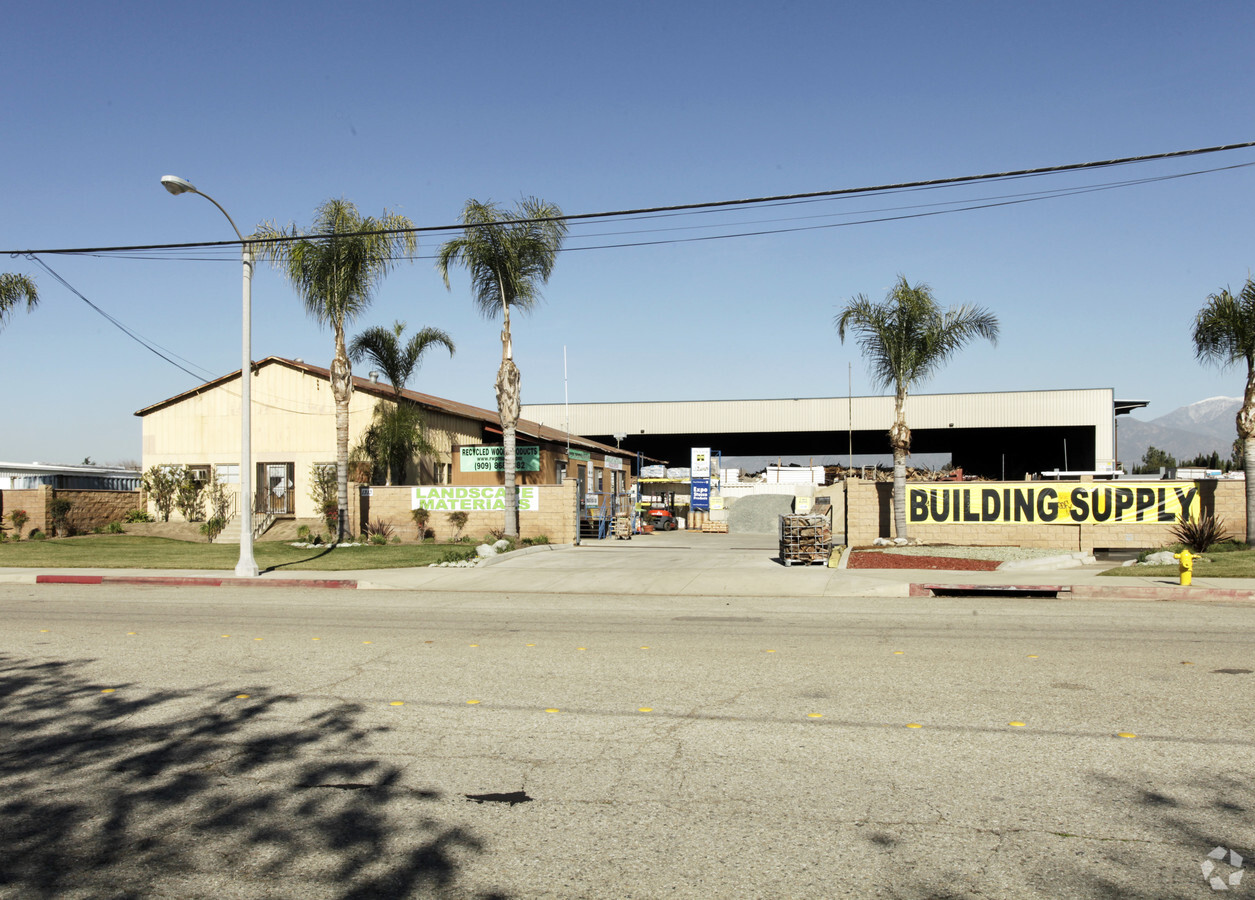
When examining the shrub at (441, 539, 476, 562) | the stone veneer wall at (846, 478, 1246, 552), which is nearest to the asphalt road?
the shrub at (441, 539, 476, 562)

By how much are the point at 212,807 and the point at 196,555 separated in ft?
73.8

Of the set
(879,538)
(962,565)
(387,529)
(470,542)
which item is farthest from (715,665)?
(387,529)

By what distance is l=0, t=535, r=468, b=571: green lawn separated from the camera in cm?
2266

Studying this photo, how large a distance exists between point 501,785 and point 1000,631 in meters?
8.34

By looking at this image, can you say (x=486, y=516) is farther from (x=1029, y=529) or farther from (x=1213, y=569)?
(x=1213, y=569)

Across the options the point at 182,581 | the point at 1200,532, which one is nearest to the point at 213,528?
the point at 182,581

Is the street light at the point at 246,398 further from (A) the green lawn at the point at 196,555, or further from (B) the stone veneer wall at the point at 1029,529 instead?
(B) the stone veneer wall at the point at 1029,529

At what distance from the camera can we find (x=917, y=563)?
21109 mm

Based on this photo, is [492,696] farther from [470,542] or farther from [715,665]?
[470,542]

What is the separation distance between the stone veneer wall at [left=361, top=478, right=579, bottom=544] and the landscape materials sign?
203 millimetres

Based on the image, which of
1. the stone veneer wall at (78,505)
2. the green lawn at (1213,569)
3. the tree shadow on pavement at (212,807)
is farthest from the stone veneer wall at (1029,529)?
the stone veneer wall at (78,505)

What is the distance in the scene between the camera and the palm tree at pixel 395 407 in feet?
108

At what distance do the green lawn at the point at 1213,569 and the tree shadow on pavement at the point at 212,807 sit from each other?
57.0 feet

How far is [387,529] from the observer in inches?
1243
